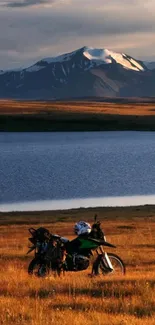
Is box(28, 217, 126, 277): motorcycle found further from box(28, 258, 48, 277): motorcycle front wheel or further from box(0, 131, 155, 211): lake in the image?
box(0, 131, 155, 211): lake

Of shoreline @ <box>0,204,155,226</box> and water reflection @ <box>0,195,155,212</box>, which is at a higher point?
water reflection @ <box>0,195,155,212</box>

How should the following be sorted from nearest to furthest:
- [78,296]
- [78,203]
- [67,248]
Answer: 1. [78,296]
2. [67,248]
3. [78,203]

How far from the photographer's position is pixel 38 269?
1404cm

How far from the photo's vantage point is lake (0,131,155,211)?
55.6 m

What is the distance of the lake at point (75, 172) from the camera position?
55625mm

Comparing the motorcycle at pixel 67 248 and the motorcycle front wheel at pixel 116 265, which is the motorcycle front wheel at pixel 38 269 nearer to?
the motorcycle at pixel 67 248

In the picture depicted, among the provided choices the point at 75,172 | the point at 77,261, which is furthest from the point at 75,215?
the point at 75,172

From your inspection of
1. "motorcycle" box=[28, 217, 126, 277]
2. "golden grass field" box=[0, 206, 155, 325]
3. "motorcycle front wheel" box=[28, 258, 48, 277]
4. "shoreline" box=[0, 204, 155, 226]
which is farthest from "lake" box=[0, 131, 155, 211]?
"motorcycle" box=[28, 217, 126, 277]

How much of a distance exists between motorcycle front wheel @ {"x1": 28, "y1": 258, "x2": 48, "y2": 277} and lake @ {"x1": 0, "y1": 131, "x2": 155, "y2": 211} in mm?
34979

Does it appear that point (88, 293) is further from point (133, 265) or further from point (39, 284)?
point (133, 265)

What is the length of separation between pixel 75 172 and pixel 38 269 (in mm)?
63786

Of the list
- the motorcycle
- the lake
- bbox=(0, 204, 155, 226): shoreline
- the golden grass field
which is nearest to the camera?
the golden grass field

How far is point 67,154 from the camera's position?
104m

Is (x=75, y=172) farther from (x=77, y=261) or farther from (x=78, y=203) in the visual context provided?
(x=77, y=261)
